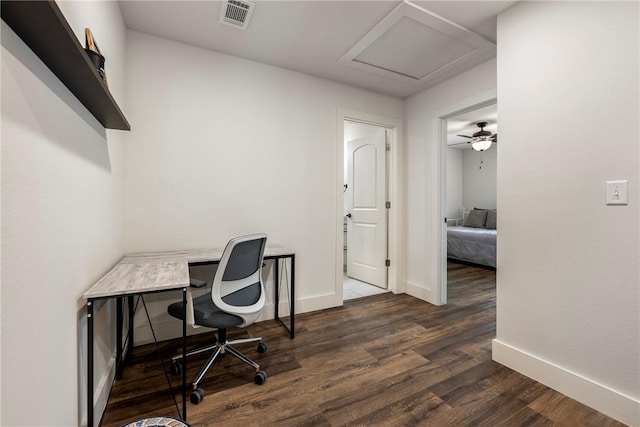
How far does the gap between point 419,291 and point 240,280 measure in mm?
2366

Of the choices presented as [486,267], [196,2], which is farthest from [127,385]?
[486,267]

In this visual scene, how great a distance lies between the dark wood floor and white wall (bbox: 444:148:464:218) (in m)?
4.84

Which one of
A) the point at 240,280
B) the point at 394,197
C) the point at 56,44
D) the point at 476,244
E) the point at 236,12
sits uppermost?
the point at 236,12

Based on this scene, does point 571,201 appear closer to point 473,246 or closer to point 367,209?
point 367,209

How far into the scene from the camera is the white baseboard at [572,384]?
140 centimetres

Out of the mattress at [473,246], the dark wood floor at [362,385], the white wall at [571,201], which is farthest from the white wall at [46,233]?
the mattress at [473,246]

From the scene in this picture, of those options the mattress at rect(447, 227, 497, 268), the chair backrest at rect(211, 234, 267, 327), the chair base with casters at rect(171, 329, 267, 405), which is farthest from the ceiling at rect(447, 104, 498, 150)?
the chair base with casters at rect(171, 329, 267, 405)

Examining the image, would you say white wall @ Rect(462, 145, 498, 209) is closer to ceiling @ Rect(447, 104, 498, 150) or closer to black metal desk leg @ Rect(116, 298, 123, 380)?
ceiling @ Rect(447, 104, 498, 150)

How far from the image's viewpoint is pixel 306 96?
2.89 m

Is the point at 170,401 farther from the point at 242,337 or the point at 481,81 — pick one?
the point at 481,81

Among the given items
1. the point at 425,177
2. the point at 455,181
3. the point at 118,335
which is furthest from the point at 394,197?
the point at 455,181

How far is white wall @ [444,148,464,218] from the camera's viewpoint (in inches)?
272

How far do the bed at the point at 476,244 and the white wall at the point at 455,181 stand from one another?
105cm

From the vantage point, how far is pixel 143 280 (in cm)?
142
